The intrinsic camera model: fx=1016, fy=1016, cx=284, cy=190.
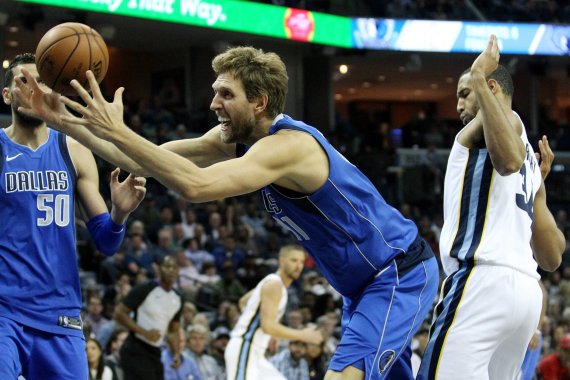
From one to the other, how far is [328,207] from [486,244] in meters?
0.83

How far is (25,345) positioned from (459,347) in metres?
2.08

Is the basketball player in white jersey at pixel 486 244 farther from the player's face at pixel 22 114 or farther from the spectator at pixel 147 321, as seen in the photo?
the spectator at pixel 147 321

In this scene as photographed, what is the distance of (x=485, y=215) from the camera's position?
16.2 feet

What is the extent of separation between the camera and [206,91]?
25078 millimetres

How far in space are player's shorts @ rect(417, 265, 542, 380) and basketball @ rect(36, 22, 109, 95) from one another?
1987 mm

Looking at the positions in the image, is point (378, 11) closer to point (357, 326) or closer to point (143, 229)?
point (143, 229)

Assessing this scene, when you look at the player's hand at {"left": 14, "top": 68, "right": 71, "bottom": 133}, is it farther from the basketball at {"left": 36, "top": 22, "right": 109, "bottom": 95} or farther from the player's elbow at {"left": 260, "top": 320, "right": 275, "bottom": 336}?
the player's elbow at {"left": 260, "top": 320, "right": 275, "bottom": 336}

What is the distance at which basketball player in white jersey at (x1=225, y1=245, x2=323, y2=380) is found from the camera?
8836mm

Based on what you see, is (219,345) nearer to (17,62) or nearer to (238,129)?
(17,62)

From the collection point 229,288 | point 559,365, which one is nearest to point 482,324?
point 559,365

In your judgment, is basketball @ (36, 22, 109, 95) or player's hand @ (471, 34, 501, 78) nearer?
basketball @ (36, 22, 109, 95)

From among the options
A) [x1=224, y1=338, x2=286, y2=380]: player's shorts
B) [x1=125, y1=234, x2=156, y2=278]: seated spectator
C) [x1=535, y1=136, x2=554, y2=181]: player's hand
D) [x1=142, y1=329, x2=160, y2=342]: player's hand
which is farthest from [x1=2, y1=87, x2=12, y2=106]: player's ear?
[x1=125, y1=234, x2=156, y2=278]: seated spectator

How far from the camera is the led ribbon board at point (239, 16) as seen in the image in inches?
761

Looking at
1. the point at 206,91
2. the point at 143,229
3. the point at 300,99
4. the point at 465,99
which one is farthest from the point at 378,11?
the point at 465,99
